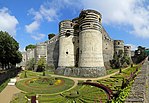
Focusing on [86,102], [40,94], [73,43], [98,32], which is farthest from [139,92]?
[73,43]

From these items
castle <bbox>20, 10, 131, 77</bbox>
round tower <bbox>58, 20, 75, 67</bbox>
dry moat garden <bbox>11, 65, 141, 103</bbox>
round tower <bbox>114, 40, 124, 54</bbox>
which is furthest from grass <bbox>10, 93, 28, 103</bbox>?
round tower <bbox>114, 40, 124, 54</bbox>

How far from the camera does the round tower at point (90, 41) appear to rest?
137 feet

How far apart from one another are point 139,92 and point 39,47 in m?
47.1

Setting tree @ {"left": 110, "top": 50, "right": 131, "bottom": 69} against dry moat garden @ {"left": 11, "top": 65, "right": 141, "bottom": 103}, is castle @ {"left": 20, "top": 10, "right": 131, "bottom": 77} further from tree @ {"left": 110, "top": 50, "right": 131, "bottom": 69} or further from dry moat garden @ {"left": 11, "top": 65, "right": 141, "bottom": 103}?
dry moat garden @ {"left": 11, "top": 65, "right": 141, "bottom": 103}

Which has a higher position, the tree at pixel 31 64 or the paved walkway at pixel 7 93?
the tree at pixel 31 64

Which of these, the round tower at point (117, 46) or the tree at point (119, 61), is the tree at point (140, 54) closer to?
the tree at point (119, 61)

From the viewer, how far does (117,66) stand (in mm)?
55281

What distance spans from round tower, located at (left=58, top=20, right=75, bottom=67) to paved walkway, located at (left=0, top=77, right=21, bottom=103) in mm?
17040

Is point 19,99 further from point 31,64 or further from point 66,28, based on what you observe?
point 31,64

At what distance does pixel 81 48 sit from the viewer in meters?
43.0

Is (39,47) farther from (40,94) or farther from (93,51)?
(40,94)

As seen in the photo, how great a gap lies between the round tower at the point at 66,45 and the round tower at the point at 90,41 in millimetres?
4879

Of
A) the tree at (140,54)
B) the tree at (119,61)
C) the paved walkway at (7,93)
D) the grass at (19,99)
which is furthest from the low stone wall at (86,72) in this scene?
the tree at (140,54)

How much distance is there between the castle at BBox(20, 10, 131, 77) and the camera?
4166 centimetres
